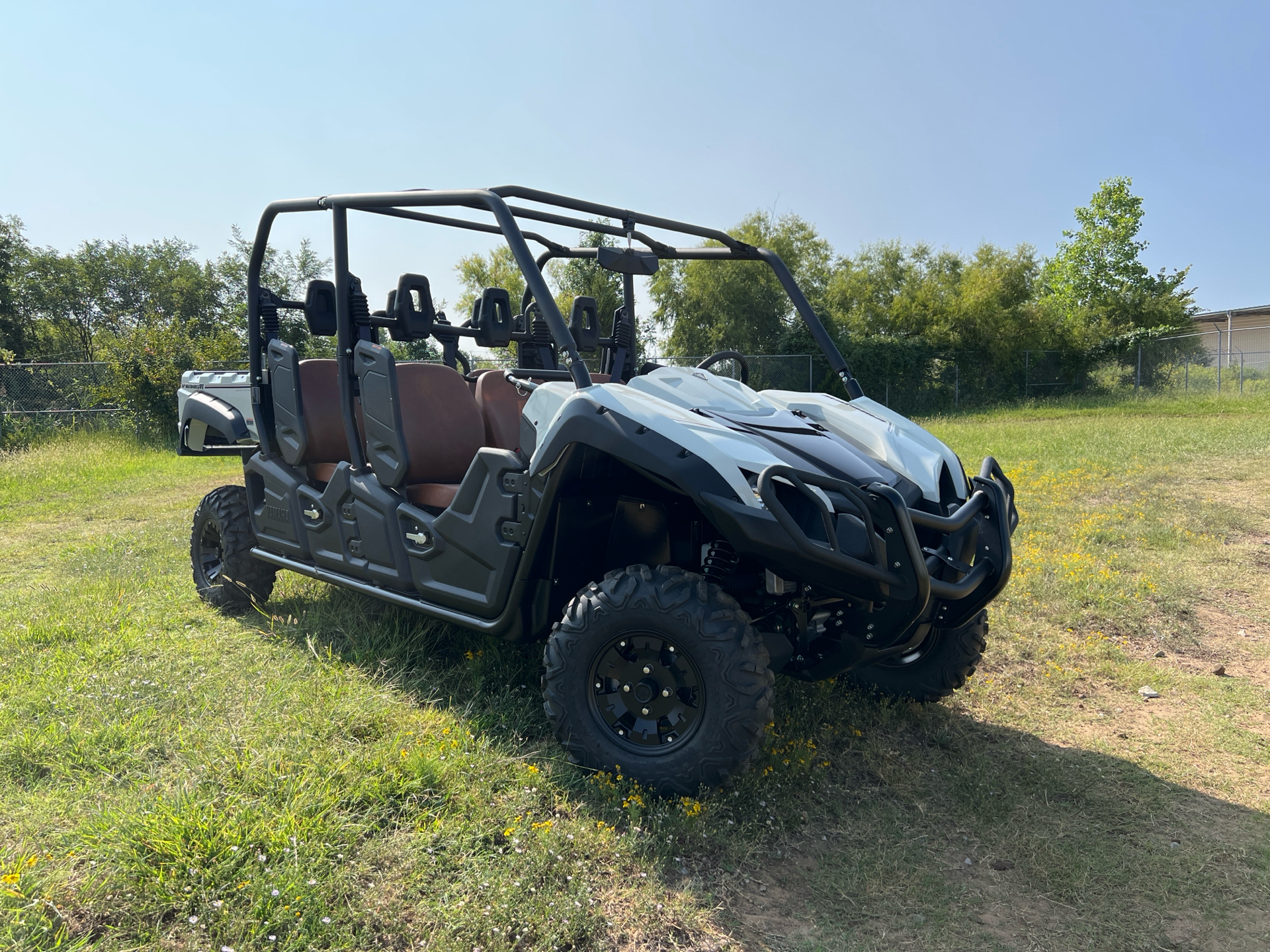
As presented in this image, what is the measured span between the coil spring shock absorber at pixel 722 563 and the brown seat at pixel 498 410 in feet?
5.13

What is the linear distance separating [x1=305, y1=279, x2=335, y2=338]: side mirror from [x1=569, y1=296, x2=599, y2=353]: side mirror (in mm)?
1312

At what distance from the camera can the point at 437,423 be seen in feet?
13.5

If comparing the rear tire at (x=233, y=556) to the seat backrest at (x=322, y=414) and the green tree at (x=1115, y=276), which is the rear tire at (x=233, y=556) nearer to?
the seat backrest at (x=322, y=414)

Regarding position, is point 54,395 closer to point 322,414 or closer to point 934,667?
point 322,414

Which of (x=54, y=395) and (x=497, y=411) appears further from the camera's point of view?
(x=54, y=395)

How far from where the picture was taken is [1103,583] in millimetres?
5297

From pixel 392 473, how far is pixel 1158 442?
12014mm

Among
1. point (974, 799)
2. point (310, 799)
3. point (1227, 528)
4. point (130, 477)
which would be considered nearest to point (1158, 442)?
point (1227, 528)

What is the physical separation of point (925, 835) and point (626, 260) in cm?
232

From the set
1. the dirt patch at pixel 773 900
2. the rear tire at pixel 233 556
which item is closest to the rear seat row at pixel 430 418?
the rear tire at pixel 233 556

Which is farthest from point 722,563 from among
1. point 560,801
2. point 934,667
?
point 934,667

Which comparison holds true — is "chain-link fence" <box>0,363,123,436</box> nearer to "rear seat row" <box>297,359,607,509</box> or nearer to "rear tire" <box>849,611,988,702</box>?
"rear seat row" <box>297,359,607,509</box>

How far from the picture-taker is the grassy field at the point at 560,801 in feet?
7.48

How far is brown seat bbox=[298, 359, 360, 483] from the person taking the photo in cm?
418
